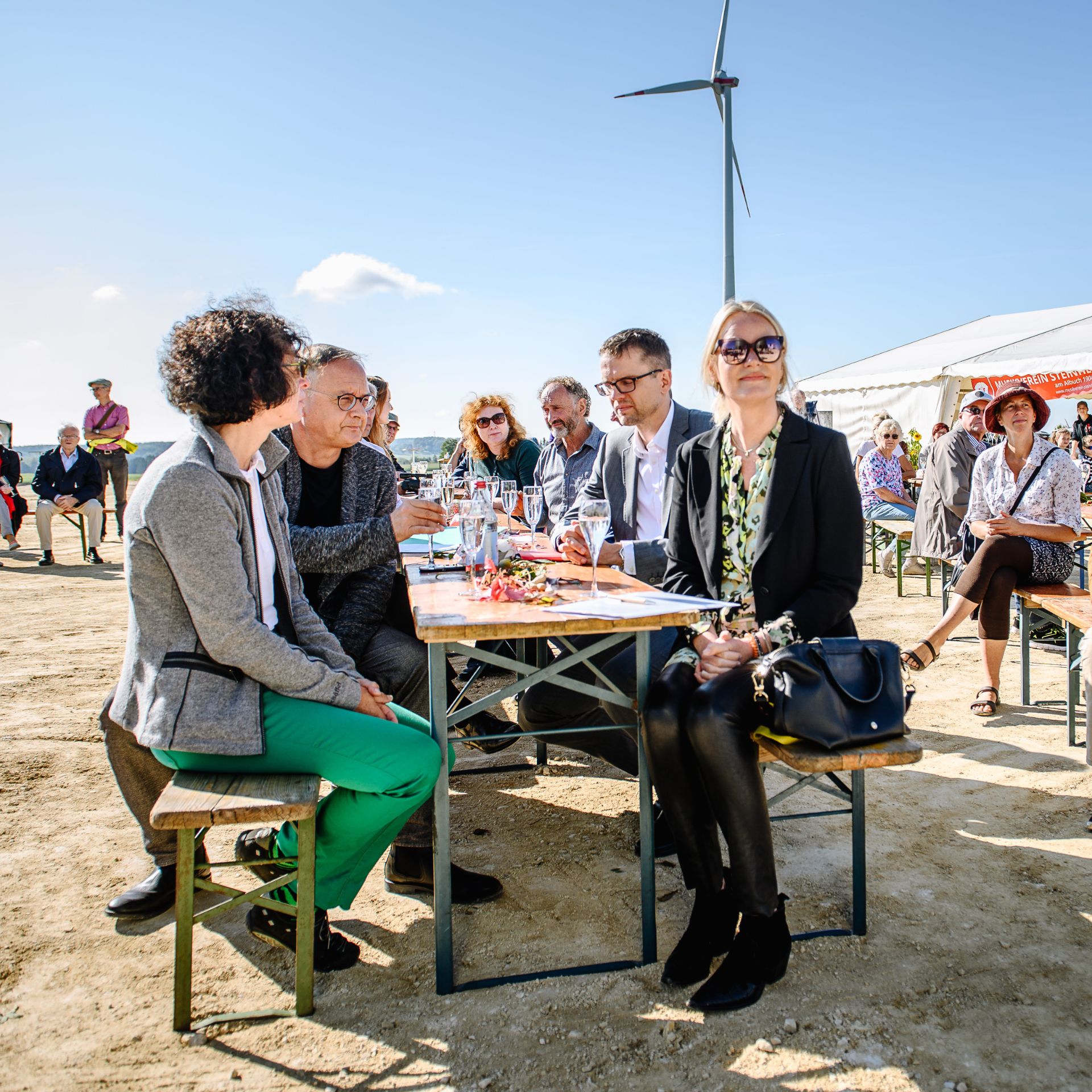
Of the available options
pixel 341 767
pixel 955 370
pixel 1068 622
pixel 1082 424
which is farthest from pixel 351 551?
pixel 1082 424

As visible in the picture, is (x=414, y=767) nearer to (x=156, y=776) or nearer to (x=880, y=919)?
(x=156, y=776)

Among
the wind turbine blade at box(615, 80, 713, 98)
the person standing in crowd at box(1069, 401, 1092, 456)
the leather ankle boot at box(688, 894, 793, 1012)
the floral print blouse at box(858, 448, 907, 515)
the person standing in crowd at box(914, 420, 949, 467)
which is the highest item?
the wind turbine blade at box(615, 80, 713, 98)

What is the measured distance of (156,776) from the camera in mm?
2666

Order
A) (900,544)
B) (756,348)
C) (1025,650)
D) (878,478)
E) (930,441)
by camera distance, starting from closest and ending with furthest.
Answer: (756,348) → (1025,650) → (900,544) → (878,478) → (930,441)

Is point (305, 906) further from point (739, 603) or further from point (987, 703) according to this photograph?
point (987, 703)

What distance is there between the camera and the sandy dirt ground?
194 cm

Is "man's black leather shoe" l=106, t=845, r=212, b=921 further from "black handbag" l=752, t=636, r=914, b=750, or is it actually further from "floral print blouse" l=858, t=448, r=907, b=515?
"floral print blouse" l=858, t=448, r=907, b=515

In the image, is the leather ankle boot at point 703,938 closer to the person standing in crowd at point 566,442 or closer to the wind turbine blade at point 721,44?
the person standing in crowd at point 566,442

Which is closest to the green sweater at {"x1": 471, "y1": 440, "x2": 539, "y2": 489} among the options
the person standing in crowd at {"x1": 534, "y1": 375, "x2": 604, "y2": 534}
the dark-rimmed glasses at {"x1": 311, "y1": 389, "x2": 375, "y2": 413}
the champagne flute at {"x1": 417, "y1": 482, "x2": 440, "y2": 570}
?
the person standing in crowd at {"x1": 534, "y1": 375, "x2": 604, "y2": 534}

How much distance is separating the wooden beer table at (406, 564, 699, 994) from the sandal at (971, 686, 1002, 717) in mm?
2749

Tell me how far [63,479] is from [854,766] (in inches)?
475

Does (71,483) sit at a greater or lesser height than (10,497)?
greater

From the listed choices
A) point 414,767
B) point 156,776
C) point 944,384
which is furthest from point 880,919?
point 944,384

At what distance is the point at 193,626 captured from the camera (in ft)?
7.09
